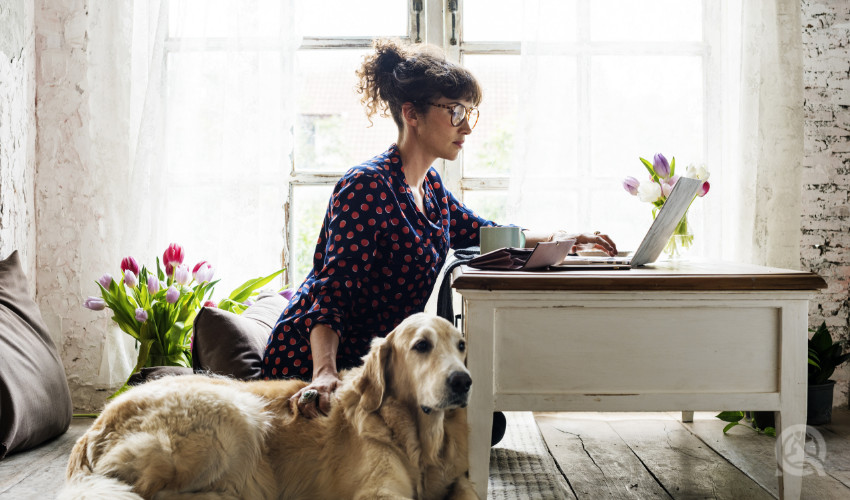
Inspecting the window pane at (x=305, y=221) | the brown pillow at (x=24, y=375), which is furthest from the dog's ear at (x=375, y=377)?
the window pane at (x=305, y=221)

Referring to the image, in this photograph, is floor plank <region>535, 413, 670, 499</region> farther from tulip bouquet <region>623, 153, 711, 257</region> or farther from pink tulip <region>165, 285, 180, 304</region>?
pink tulip <region>165, 285, 180, 304</region>

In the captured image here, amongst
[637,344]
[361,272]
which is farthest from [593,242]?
[361,272]

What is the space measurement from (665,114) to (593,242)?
1.20 metres

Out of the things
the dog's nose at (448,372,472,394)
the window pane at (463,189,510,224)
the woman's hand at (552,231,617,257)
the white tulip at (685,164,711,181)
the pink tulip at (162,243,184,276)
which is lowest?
the dog's nose at (448,372,472,394)

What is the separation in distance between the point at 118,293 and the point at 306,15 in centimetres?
160

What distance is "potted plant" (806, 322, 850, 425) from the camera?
2842 millimetres

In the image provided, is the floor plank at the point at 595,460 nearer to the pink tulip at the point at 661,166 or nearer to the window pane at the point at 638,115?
the pink tulip at the point at 661,166

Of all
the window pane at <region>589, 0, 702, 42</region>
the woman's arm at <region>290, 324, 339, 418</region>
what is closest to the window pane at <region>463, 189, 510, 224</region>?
the window pane at <region>589, 0, 702, 42</region>

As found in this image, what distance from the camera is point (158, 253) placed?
10.8 ft

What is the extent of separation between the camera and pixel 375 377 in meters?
1.57

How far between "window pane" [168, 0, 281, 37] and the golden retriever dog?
2.10 meters

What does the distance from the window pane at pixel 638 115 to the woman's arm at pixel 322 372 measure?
195cm

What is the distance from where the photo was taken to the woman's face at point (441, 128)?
6.95 feet

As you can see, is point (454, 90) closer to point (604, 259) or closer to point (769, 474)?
point (604, 259)
